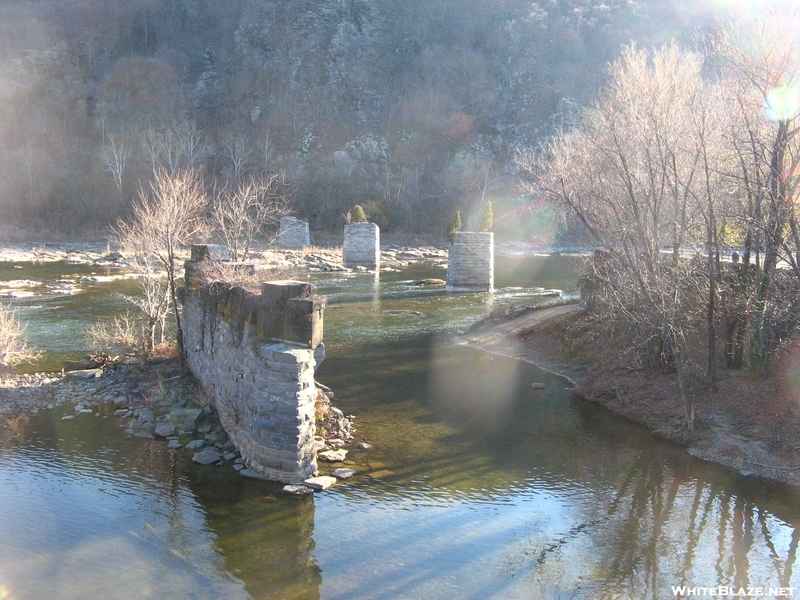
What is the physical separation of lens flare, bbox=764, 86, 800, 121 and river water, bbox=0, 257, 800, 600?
7.39m

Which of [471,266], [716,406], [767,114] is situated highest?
[767,114]

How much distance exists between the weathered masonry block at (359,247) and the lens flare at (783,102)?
1467 inches

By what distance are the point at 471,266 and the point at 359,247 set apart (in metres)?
14.2

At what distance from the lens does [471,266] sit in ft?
124

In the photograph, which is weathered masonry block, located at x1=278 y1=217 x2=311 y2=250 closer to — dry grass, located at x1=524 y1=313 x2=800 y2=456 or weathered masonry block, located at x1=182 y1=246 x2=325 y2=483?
dry grass, located at x1=524 y1=313 x2=800 y2=456

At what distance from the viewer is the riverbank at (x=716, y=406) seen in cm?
1349

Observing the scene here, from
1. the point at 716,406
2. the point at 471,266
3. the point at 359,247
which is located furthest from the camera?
the point at 359,247

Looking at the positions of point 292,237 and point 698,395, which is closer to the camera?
point 698,395

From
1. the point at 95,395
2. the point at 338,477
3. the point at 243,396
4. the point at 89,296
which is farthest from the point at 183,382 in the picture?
the point at 89,296

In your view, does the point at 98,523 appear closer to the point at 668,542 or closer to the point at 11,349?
the point at 668,542

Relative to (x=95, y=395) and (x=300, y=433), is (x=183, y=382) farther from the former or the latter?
(x=300, y=433)

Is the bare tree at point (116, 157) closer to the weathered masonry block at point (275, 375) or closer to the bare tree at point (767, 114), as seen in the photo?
the weathered masonry block at point (275, 375)

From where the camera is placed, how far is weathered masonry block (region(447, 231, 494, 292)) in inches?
1492

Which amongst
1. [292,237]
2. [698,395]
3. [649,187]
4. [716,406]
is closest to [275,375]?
[649,187]
